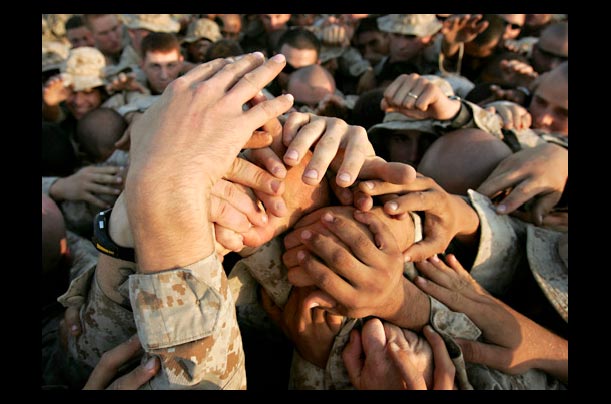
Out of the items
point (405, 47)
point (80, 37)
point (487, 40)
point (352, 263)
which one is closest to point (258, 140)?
point (352, 263)

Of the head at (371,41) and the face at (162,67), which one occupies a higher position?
the face at (162,67)

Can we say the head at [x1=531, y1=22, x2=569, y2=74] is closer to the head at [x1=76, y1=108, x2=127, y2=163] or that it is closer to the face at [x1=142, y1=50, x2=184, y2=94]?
the face at [x1=142, y1=50, x2=184, y2=94]

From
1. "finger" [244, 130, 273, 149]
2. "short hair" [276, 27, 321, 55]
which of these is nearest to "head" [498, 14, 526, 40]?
"short hair" [276, 27, 321, 55]

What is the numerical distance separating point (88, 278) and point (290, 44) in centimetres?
342

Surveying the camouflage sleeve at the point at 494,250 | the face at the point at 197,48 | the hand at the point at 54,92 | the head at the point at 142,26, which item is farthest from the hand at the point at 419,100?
the face at the point at 197,48

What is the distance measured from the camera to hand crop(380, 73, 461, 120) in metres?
2.15

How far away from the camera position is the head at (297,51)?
4379mm

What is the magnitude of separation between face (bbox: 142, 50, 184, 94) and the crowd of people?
6.23ft

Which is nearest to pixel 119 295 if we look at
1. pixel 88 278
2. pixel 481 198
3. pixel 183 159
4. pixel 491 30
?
pixel 88 278

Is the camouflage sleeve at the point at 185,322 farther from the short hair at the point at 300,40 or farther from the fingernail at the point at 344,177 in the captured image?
the short hair at the point at 300,40

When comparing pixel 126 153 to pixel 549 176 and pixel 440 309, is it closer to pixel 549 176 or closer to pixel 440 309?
pixel 440 309

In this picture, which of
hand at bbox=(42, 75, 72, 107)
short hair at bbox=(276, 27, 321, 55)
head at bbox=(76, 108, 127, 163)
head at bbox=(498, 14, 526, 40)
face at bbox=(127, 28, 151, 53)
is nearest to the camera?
head at bbox=(76, 108, 127, 163)

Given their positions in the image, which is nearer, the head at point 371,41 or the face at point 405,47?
the face at point 405,47

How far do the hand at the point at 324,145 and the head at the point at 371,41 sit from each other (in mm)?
4630
